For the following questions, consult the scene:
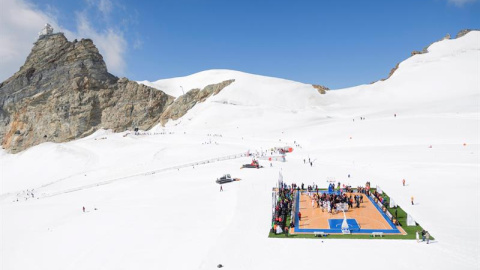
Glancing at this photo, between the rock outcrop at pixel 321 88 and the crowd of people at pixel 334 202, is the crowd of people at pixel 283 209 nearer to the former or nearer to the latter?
the crowd of people at pixel 334 202

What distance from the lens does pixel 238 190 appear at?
26594mm

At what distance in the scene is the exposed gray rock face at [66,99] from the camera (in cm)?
8856

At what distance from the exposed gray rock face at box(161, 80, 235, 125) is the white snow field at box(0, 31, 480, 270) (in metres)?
13.8

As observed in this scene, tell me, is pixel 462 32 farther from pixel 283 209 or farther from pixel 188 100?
pixel 283 209

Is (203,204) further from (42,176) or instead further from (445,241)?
(42,176)

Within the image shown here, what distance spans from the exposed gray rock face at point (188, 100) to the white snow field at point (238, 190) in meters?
13.8

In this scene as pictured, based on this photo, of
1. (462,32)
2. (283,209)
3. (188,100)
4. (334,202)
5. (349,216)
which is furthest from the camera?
(462,32)

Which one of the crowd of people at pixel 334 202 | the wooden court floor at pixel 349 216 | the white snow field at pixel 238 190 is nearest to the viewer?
the white snow field at pixel 238 190

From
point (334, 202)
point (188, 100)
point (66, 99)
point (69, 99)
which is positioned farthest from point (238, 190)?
point (66, 99)

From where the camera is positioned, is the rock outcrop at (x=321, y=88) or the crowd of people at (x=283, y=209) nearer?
the crowd of people at (x=283, y=209)

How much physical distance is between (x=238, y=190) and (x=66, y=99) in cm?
8039

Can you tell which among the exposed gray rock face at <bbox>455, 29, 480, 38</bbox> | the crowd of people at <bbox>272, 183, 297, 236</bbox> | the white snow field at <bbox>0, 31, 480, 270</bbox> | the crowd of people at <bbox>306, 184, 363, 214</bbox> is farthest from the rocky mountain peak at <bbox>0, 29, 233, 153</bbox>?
the exposed gray rock face at <bbox>455, 29, 480, 38</bbox>

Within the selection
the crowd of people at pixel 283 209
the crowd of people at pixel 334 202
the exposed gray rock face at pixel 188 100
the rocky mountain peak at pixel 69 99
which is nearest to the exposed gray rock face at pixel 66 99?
the rocky mountain peak at pixel 69 99

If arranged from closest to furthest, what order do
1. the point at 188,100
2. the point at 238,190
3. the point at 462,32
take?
the point at 238,190 → the point at 188,100 → the point at 462,32
